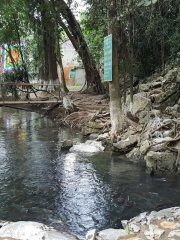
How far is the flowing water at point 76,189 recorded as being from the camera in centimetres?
404

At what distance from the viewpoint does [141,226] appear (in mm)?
3367

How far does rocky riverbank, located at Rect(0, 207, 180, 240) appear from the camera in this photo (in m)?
3.01

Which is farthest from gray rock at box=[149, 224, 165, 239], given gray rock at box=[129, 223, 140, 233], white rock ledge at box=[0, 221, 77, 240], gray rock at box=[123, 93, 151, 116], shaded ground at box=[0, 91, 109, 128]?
shaded ground at box=[0, 91, 109, 128]

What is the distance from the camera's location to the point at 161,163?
226 inches

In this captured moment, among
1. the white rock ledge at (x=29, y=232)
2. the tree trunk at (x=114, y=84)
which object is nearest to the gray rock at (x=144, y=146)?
the tree trunk at (x=114, y=84)

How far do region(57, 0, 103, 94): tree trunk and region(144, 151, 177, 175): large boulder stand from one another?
10654 millimetres

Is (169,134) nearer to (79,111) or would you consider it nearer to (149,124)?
(149,124)

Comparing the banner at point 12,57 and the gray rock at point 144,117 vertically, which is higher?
the banner at point 12,57

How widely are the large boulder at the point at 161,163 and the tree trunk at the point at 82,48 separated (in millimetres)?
10654

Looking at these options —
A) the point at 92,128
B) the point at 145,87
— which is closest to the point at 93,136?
the point at 92,128

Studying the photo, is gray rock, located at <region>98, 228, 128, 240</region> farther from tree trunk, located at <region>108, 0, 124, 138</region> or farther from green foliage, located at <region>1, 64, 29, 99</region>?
green foliage, located at <region>1, 64, 29, 99</region>

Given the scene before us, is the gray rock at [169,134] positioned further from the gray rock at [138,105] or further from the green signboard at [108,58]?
the green signboard at [108,58]

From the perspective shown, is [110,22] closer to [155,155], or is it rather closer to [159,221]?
[155,155]

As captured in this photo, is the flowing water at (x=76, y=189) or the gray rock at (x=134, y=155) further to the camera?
the gray rock at (x=134, y=155)
